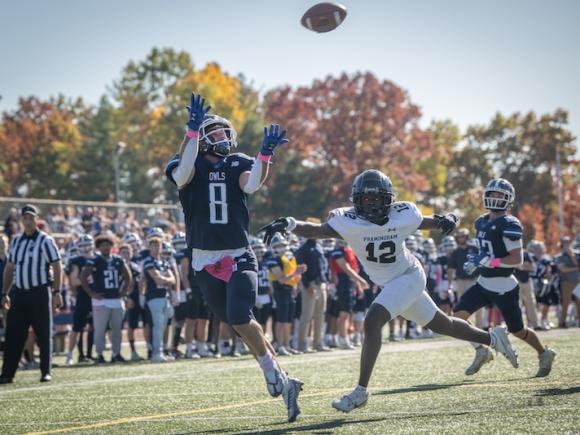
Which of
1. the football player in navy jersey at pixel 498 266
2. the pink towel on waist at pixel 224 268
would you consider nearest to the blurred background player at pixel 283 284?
the football player in navy jersey at pixel 498 266

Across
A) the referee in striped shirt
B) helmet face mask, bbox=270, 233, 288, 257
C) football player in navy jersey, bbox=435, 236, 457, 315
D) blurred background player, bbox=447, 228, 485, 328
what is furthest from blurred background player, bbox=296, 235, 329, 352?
the referee in striped shirt

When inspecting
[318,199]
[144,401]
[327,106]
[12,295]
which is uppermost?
[327,106]

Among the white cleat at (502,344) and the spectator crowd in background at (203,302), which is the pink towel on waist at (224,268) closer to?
the white cleat at (502,344)

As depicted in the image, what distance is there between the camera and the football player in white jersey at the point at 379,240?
24.5ft

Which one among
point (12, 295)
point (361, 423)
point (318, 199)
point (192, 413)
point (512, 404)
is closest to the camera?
point (361, 423)

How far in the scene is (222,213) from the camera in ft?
24.9

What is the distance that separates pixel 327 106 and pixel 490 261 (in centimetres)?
4267

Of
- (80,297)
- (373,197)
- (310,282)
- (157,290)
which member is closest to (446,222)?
(373,197)

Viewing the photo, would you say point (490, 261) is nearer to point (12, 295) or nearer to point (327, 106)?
point (12, 295)

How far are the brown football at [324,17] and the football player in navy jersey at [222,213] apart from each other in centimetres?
308

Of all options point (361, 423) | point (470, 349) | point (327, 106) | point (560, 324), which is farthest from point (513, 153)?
point (361, 423)

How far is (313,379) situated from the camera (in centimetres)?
1087

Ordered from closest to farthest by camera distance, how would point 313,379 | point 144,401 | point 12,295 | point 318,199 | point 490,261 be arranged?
point 144,401
point 490,261
point 313,379
point 12,295
point 318,199

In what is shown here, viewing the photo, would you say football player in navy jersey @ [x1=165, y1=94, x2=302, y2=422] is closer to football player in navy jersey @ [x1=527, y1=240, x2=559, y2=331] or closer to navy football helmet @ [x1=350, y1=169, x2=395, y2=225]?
navy football helmet @ [x1=350, y1=169, x2=395, y2=225]
